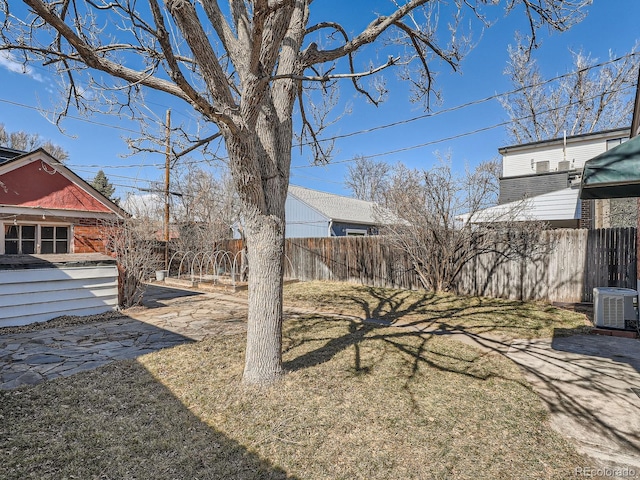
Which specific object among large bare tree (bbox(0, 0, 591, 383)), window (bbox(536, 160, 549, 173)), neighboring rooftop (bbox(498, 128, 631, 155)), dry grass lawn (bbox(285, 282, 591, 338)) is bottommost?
dry grass lawn (bbox(285, 282, 591, 338))

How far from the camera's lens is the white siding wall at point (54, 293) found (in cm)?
561

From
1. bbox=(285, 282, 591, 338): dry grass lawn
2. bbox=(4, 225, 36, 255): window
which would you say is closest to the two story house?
bbox=(285, 282, 591, 338): dry grass lawn

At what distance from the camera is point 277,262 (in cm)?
331

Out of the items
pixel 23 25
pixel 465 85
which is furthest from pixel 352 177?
pixel 23 25

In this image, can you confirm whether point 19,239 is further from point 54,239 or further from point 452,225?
point 452,225

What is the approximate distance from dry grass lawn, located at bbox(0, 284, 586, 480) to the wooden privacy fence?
516cm

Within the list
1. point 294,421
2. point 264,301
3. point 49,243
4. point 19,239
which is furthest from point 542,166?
point 19,239

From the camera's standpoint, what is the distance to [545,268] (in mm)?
8148

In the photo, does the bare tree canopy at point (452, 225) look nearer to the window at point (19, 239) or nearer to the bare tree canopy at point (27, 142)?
the window at point (19, 239)

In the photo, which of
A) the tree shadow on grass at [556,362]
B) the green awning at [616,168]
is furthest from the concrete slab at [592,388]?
the green awning at [616,168]

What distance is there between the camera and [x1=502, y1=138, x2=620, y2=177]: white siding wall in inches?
518

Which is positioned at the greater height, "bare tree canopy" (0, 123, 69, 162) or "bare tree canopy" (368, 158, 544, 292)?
"bare tree canopy" (0, 123, 69, 162)

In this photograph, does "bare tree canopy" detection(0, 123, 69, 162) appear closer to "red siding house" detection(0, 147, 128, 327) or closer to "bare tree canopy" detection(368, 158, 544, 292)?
"red siding house" detection(0, 147, 128, 327)

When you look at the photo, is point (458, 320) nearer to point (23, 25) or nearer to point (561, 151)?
point (23, 25)
